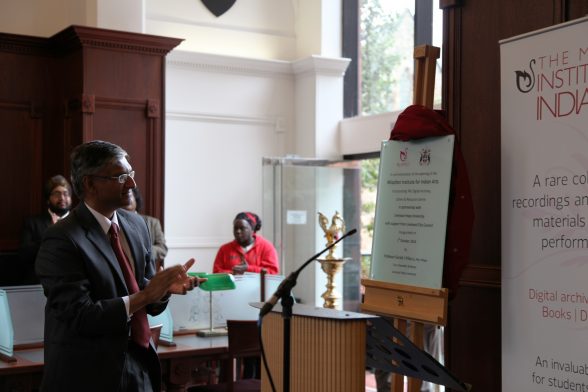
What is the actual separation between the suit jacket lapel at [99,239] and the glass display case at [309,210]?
5468 mm

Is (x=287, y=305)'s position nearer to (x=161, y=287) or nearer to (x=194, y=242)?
(x=161, y=287)

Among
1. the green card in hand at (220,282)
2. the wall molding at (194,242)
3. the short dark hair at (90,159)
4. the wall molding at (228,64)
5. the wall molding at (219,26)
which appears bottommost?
the green card in hand at (220,282)

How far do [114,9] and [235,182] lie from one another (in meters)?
2.37

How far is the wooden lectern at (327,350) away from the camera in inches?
112

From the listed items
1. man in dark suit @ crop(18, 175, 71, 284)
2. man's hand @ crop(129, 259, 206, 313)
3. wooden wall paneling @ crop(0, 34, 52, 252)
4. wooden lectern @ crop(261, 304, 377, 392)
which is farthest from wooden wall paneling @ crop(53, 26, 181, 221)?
wooden lectern @ crop(261, 304, 377, 392)

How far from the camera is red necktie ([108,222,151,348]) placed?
2.97 meters

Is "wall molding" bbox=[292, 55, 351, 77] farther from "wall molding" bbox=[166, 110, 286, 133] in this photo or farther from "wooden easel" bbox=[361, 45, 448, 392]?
"wooden easel" bbox=[361, 45, 448, 392]

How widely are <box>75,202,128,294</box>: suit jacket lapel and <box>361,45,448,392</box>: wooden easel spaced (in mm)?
1307

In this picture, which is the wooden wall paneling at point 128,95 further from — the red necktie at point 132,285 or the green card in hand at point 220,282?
the red necktie at point 132,285

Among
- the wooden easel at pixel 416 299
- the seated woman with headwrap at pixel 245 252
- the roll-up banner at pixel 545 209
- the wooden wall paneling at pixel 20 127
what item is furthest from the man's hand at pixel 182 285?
the wooden wall paneling at pixel 20 127

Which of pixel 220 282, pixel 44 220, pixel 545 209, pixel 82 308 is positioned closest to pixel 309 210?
pixel 44 220

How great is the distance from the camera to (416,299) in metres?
3.67

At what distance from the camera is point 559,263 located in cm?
326

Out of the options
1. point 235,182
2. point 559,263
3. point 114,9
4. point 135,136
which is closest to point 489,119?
point 559,263
